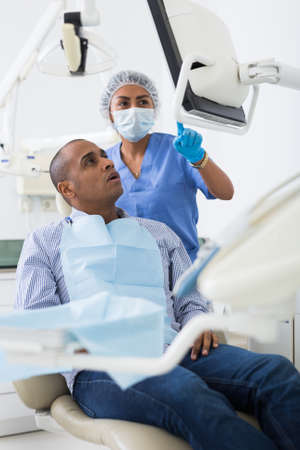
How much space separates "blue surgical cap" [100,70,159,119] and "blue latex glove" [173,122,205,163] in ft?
1.56

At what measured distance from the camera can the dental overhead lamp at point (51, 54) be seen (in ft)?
4.11

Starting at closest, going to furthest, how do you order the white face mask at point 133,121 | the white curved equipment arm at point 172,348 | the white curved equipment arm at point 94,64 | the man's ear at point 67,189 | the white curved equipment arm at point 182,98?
the white curved equipment arm at point 172,348 < the white curved equipment arm at point 182,98 < the white curved equipment arm at point 94,64 < the man's ear at point 67,189 < the white face mask at point 133,121

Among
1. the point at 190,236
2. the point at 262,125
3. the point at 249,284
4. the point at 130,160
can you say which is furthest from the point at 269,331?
the point at 262,125

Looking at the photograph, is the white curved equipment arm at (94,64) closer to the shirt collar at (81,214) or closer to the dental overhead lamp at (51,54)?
the dental overhead lamp at (51,54)

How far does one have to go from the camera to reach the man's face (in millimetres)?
1469

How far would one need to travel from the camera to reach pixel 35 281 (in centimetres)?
130

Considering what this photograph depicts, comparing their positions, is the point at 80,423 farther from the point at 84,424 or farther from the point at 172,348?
the point at 172,348

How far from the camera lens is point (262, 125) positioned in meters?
2.48

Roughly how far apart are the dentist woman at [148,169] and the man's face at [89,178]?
23 cm

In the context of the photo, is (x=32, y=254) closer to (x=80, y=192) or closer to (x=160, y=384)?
(x=80, y=192)

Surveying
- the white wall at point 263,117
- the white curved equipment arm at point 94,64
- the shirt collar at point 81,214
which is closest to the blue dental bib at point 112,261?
the shirt collar at point 81,214

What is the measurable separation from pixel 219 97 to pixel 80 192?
0.60 meters

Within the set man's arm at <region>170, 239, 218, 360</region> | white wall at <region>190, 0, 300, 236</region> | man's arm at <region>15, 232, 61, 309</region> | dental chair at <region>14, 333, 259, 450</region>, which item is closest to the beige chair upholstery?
dental chair at <region>14, 333, 259, 450</region>

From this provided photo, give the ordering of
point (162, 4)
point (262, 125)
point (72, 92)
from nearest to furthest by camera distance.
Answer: point (162, 4) → point (262, 125) → point (72, 92)
